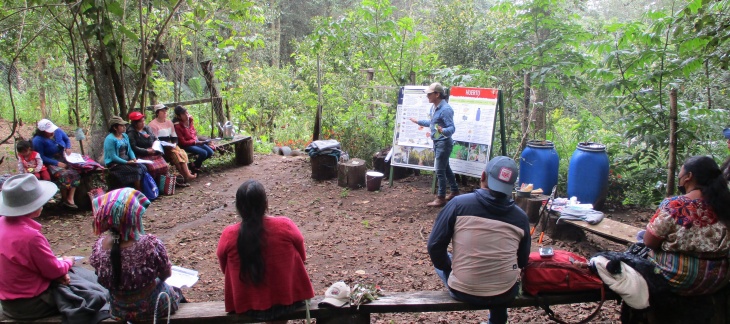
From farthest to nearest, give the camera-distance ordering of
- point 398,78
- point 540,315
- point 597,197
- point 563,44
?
point 398,78, point 563,44, point 597,197, point 540,315

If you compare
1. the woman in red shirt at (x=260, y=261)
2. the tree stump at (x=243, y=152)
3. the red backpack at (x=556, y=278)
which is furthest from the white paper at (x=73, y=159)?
the red backpack at (x=556, y=278)

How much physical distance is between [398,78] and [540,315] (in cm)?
553

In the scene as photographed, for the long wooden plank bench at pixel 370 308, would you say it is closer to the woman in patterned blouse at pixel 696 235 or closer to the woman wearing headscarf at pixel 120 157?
the woman in patterned blouse at pixel 696 235

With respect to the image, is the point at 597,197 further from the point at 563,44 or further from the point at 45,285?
the point at 45,285

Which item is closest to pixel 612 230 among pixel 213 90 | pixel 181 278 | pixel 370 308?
pixel 370 308

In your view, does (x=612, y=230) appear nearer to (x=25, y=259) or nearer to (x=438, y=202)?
(x=438, y=202)

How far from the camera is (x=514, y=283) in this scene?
2855 mm

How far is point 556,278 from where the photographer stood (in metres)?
2.95

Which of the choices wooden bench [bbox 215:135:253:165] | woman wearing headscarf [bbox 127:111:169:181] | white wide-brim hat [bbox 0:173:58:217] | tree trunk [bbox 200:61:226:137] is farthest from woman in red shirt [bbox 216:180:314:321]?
tree trunk [bbox 200:61:226:137]

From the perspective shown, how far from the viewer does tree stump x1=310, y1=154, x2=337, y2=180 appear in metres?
7.91

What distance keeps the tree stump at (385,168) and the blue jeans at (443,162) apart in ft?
4.87

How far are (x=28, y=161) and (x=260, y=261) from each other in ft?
16.4

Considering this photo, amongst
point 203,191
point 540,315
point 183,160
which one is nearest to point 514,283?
point 540,315

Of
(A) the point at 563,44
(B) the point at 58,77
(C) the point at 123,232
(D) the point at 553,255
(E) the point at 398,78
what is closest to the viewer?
(C) the point at 123,232
